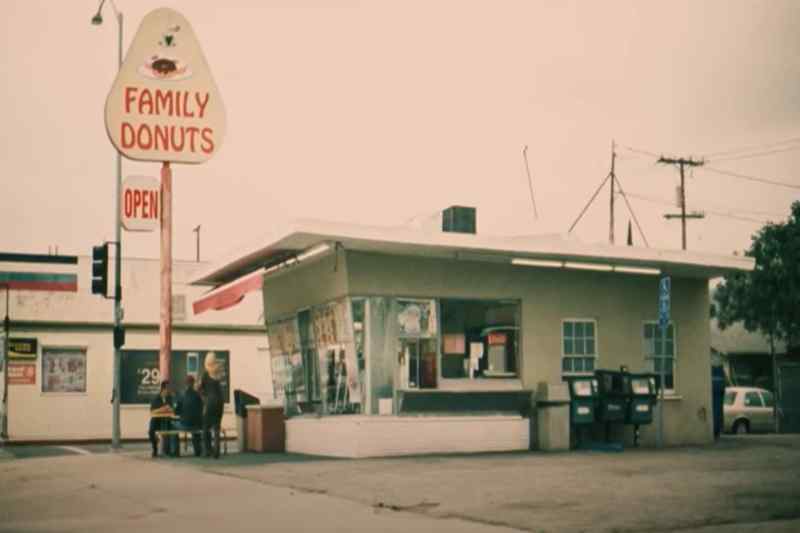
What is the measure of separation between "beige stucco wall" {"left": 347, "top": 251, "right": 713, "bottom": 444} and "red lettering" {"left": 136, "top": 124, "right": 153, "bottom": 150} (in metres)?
5.89

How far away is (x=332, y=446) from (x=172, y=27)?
9628 millimetres

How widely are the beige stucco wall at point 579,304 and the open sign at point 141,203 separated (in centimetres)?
720

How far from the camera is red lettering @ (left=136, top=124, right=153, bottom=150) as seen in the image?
2428cm

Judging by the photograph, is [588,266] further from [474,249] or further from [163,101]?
[163,101]

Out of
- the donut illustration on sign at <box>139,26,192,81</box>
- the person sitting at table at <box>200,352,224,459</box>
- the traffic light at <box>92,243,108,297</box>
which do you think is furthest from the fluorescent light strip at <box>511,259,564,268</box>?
the traffic light at <box>92,243,108,297</box>

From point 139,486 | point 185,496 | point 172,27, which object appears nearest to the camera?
point 185,496

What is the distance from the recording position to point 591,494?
12.6m

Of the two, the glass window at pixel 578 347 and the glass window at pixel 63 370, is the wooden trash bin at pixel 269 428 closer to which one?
the glass window at pixel 578 347

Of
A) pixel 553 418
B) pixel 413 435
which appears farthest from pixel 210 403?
pixel 553 418

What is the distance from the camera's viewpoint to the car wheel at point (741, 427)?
3616 cm

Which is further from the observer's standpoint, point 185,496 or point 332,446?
point 332,446

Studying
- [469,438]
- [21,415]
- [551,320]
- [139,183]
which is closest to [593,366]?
[551,320]

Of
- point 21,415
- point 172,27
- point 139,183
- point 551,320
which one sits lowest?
point 21,415

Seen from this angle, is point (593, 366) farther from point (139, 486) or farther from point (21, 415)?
point (21, 415)
